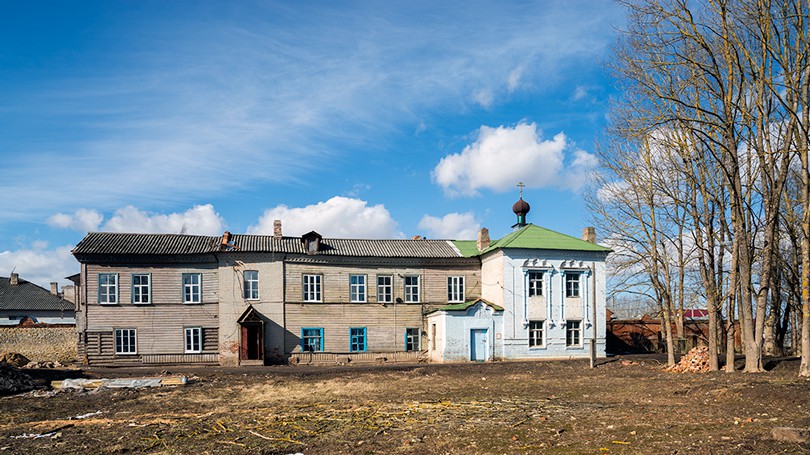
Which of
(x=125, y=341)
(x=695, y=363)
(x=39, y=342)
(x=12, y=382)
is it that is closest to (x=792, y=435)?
(x=695, y=363)

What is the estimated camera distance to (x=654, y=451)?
34.2 feet

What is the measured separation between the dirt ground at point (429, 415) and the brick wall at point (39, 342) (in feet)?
56.4

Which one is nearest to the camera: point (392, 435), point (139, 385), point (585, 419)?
point (392, 435)

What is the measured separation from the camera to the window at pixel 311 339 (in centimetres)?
3284

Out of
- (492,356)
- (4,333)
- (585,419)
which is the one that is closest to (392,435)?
(585,419)

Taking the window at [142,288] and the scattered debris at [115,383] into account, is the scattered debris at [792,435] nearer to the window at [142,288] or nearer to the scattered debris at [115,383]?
the scattered debris at [115,383]

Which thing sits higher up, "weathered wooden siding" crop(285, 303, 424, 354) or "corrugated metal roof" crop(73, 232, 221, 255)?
"corrugated metal roof" crop(73, 232, 221, 255)

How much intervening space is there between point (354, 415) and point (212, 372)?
14.0 meters

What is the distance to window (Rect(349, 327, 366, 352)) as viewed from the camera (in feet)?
110

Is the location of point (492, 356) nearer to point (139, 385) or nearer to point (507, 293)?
point (507, 293)

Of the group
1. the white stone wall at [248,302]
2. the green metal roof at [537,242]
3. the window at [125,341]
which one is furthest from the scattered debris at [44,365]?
the green metal roof at [537,242]

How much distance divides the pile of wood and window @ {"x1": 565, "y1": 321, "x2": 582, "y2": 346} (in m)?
8.42

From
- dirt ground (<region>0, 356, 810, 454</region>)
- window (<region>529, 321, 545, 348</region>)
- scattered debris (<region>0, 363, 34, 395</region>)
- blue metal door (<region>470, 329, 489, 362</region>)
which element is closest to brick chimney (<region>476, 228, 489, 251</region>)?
window (<region>529, 321, 545, 348</region>)

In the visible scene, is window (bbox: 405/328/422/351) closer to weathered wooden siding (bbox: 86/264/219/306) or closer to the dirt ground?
weathered wooden siding (bbox: 86/264/219/306)
